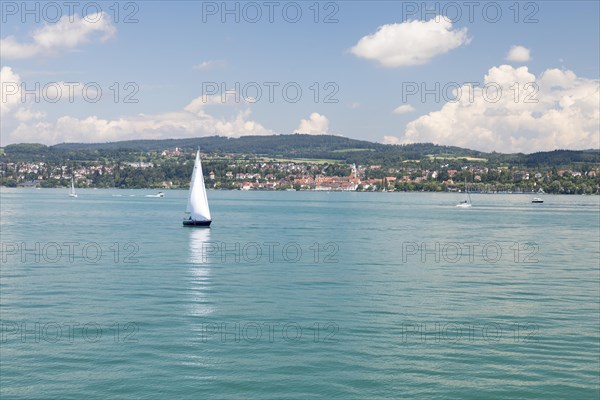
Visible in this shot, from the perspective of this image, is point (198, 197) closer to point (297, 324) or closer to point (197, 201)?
point (197, 201)

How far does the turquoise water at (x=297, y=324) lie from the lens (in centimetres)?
2536

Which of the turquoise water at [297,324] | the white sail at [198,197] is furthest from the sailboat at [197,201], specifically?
the turquoise water at [297,324]

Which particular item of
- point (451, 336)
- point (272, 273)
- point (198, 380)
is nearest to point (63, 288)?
point (272, 273)

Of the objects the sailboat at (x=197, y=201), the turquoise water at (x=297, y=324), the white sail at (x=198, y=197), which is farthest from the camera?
the sailboat at (x=197, y=201)

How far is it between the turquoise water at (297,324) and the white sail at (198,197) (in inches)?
749

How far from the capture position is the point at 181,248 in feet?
237

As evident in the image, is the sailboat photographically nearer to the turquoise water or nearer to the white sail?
the white sail

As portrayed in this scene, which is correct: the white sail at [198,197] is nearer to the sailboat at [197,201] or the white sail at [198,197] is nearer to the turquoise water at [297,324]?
the sailboat at [197,201]

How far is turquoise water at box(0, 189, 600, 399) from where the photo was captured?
2536 cm

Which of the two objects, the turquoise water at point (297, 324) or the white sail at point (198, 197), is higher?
the white sail at point (198, 197)

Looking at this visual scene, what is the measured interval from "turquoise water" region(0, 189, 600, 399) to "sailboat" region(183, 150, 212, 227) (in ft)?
62.7

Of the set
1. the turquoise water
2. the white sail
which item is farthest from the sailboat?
the turquoise water

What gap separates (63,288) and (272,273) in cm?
1561

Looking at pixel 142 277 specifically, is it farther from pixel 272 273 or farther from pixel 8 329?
pixel 8 329
